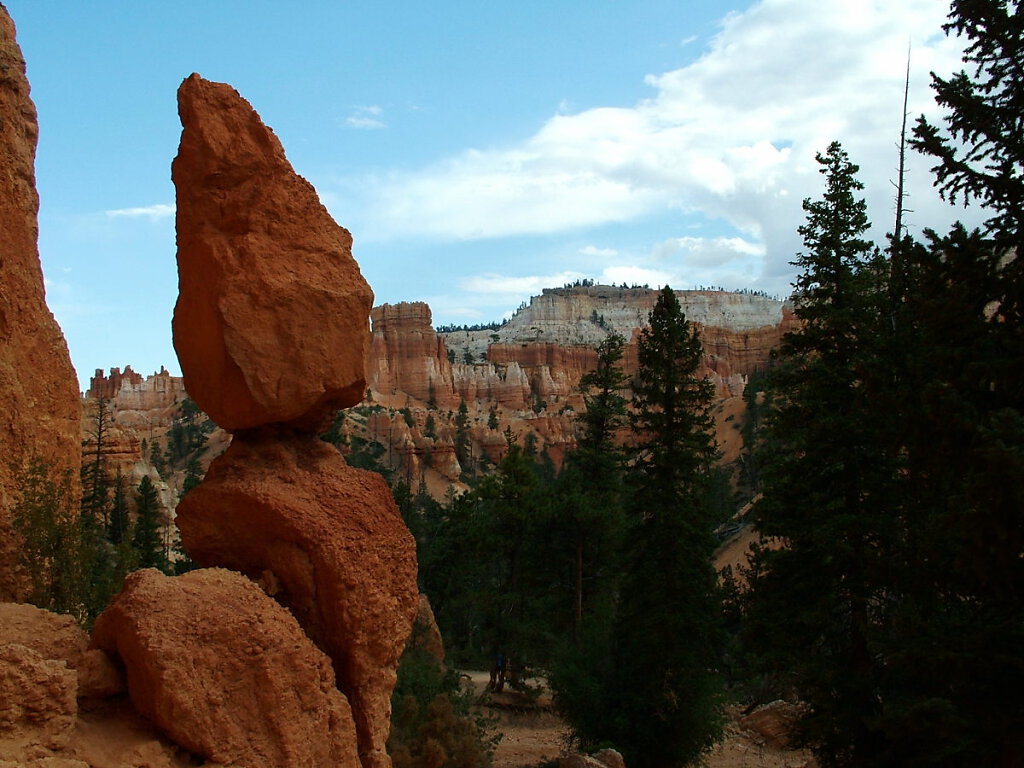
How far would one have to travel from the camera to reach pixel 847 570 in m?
11.8

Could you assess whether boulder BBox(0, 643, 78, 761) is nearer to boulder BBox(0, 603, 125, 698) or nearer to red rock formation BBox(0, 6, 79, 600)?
boulder BBox(0, 603, 125, 698)

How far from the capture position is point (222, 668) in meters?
5.18

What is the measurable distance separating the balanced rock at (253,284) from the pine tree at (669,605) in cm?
1166

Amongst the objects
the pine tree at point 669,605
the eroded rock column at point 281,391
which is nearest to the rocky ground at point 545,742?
the pine tree at point 669,605

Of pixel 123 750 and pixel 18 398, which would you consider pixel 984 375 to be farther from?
pixel 18 398

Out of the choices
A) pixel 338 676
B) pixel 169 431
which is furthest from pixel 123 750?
pixel 169 431

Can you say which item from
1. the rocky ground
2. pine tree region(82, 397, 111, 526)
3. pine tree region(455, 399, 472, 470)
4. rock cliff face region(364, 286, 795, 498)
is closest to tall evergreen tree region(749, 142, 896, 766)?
the rocky ground

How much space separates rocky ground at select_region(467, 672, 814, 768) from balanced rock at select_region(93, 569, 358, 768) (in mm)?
12315

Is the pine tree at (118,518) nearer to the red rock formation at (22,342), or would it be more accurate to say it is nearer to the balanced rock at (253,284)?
the red rock formation at (22,342)

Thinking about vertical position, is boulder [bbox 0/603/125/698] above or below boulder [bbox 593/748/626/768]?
above

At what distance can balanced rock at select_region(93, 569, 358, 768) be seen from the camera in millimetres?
4992

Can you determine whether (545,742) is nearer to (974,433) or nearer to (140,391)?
(974,433)

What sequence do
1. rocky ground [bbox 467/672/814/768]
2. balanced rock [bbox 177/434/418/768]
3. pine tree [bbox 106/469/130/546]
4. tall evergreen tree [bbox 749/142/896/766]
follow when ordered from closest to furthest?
1. balanced rock [bbox 177/434/418/768]
2. tall evergreen tree [bbox 749/142/896/766]
3. rocky ground [bbox 467/672/814/768]
4. pine tree [bbox 106/469/130/546]

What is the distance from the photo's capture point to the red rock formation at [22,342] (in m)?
7.65
